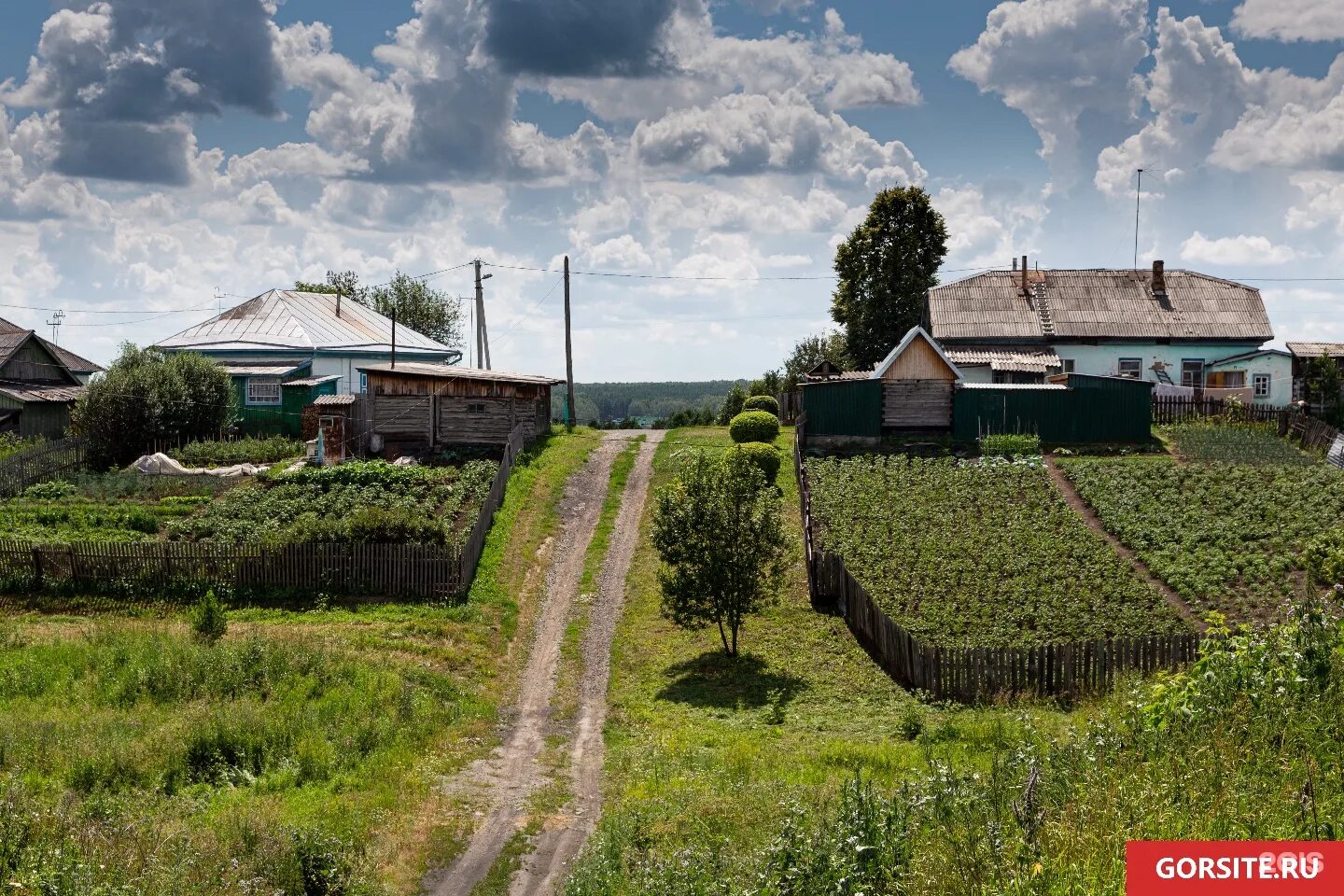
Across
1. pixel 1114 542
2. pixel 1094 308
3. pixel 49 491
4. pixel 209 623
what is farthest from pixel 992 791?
pixel 1094 308

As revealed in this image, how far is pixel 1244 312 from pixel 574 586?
120 feet

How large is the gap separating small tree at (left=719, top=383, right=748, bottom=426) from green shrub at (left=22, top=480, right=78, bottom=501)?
28733 mm

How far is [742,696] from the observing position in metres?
21.3

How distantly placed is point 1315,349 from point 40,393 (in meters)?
56.7

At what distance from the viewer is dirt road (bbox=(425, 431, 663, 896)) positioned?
44.4ft

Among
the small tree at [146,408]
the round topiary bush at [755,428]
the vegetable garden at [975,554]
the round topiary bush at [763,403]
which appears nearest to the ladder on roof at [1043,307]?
the round topiary bush at [763,403]

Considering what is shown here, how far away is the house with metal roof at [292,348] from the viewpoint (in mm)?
48281

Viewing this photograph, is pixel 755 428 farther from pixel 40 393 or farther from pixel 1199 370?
pixel 40 393

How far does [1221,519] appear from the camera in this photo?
29781mm

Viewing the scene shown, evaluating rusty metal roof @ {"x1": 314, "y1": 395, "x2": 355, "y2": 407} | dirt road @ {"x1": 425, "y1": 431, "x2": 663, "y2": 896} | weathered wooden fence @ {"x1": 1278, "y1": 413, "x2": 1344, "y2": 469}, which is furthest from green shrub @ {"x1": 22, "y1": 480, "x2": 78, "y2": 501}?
weathered wooden fence @ {"x1": 1278, "y1": 413, "x2": 1344, "y2": 469}

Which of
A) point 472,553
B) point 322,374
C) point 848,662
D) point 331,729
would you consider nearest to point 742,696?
point 848,662

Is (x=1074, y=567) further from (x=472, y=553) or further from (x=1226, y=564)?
(x=472, y=553)

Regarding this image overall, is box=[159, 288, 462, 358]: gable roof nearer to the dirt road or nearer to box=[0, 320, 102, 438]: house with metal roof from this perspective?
box=[0, 320, 102, 438]: house with metal roof

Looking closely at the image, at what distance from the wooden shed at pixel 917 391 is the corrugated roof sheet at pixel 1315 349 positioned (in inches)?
657
